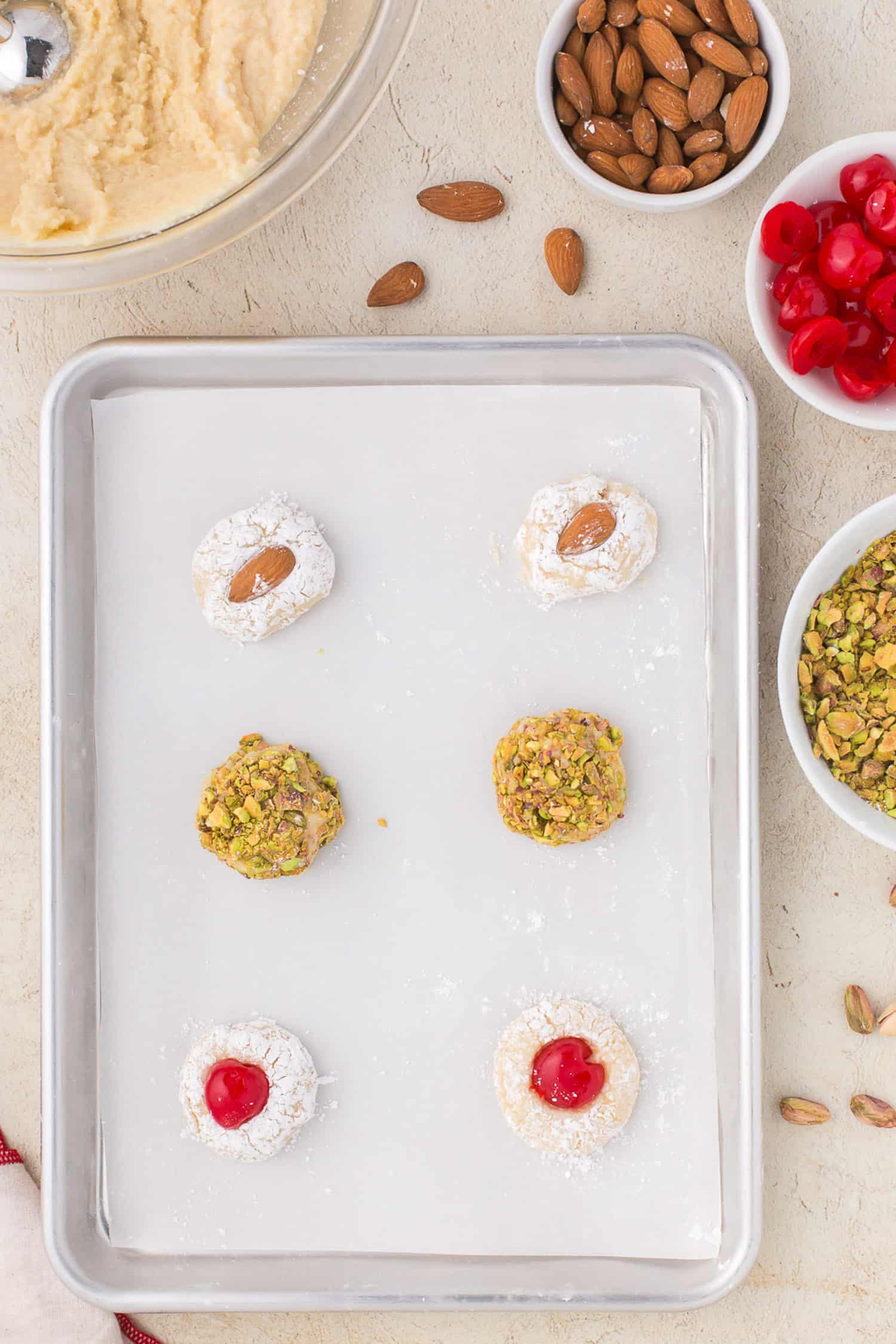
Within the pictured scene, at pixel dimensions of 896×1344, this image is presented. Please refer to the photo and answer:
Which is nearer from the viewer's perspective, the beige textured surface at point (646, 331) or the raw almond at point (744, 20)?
the raw almond at point (744, 20)

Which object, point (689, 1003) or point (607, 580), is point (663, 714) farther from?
point (689, 1003)

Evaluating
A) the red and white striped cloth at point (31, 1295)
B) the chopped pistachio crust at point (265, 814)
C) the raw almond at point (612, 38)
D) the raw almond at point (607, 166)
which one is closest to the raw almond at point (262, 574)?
the chopped pistachio crust at point (265, 814)

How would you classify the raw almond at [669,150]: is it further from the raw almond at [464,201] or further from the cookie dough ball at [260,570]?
the cookie dough ball at [260,570]

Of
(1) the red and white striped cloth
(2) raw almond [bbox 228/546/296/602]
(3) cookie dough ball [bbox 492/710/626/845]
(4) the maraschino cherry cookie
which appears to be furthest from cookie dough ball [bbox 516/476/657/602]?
(1) the red and white striped cloth

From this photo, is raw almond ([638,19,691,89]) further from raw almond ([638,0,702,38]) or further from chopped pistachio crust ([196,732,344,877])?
chopped pistachio crust ([196,732,344,877])

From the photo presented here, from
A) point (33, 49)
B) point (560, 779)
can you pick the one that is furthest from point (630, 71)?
point (560, 779)

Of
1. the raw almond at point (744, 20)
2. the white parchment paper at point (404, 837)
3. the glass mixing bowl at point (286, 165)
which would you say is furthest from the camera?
the white parchment paper at point (404, 837)
